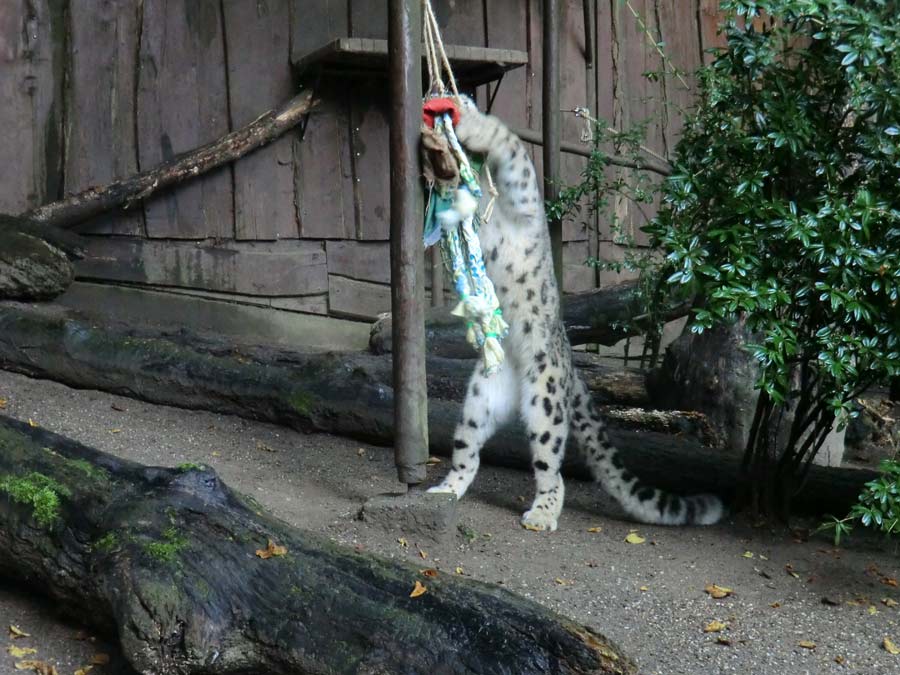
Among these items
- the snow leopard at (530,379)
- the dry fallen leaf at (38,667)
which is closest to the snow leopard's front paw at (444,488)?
the snow leopard at (530,379)

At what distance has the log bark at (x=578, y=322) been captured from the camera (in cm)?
770

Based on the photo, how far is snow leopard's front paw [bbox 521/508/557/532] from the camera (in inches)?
216

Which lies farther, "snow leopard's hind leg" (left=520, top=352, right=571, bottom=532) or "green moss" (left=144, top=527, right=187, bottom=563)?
"snow leopard's hind leg" (left=520, top=352, right=571, bottom=532)

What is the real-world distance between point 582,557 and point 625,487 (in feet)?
2.58

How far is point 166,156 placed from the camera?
8062mm

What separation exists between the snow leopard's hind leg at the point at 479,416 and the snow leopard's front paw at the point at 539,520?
42cm

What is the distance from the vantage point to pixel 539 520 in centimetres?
551

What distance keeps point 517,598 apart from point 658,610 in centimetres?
129

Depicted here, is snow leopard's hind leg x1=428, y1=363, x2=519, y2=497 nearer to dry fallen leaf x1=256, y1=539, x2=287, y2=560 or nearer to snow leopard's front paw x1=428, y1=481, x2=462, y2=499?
snow leopard's front paw x1=428, y1=481, x2=462, y2=499

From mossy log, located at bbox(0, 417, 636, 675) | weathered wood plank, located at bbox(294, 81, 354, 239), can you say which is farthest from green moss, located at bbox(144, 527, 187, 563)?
weathered wood plank, located at bbox(294, 81, 354, 239)

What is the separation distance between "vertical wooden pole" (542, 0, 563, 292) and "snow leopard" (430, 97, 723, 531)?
0.73 meters

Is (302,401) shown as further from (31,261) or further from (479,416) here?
(31,261)

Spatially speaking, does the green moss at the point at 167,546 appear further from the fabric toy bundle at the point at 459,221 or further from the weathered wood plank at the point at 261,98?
the weathered wood plank at the point at 261,98

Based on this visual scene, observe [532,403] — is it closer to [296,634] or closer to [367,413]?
[367,413]
